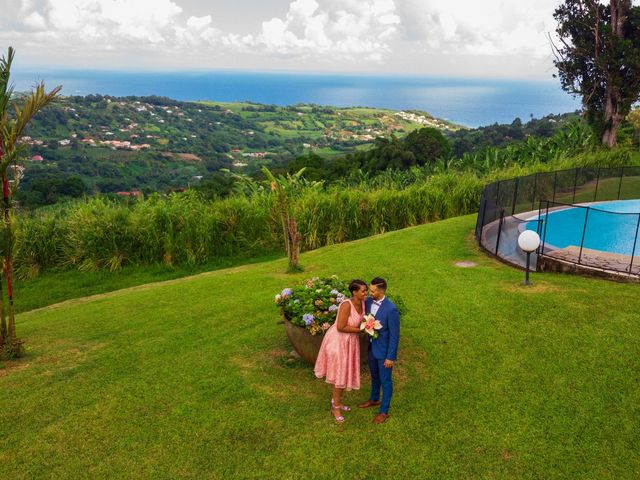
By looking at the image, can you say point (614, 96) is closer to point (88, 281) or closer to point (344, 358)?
point (88, 281)

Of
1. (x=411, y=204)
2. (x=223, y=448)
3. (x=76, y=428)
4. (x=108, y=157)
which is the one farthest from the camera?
(x=108, y=157)

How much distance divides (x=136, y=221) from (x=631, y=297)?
40.9ft

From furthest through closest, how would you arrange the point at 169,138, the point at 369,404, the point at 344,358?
1. the point at 169,138
2. the point at 369,404
3. the point at 344,358

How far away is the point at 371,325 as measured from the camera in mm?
5266

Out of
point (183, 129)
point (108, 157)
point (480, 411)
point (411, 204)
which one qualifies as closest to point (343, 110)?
point (183, 129)

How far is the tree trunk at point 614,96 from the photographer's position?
26469 millimetres

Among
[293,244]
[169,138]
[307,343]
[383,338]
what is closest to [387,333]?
[383,338]

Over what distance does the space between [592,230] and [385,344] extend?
32.4 ft

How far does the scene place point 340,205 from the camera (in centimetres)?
1639

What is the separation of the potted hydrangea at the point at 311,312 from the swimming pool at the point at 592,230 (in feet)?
18.6

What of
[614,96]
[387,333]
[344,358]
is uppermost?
[614,96]

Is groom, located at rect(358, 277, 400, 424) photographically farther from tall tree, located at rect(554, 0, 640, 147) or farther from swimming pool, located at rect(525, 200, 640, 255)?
tall tree, located at rect(554, 0, 640, 147)

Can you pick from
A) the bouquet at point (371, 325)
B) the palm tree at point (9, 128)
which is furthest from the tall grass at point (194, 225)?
the bouquet at point (371, 325)

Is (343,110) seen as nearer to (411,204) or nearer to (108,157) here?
(108,157)
